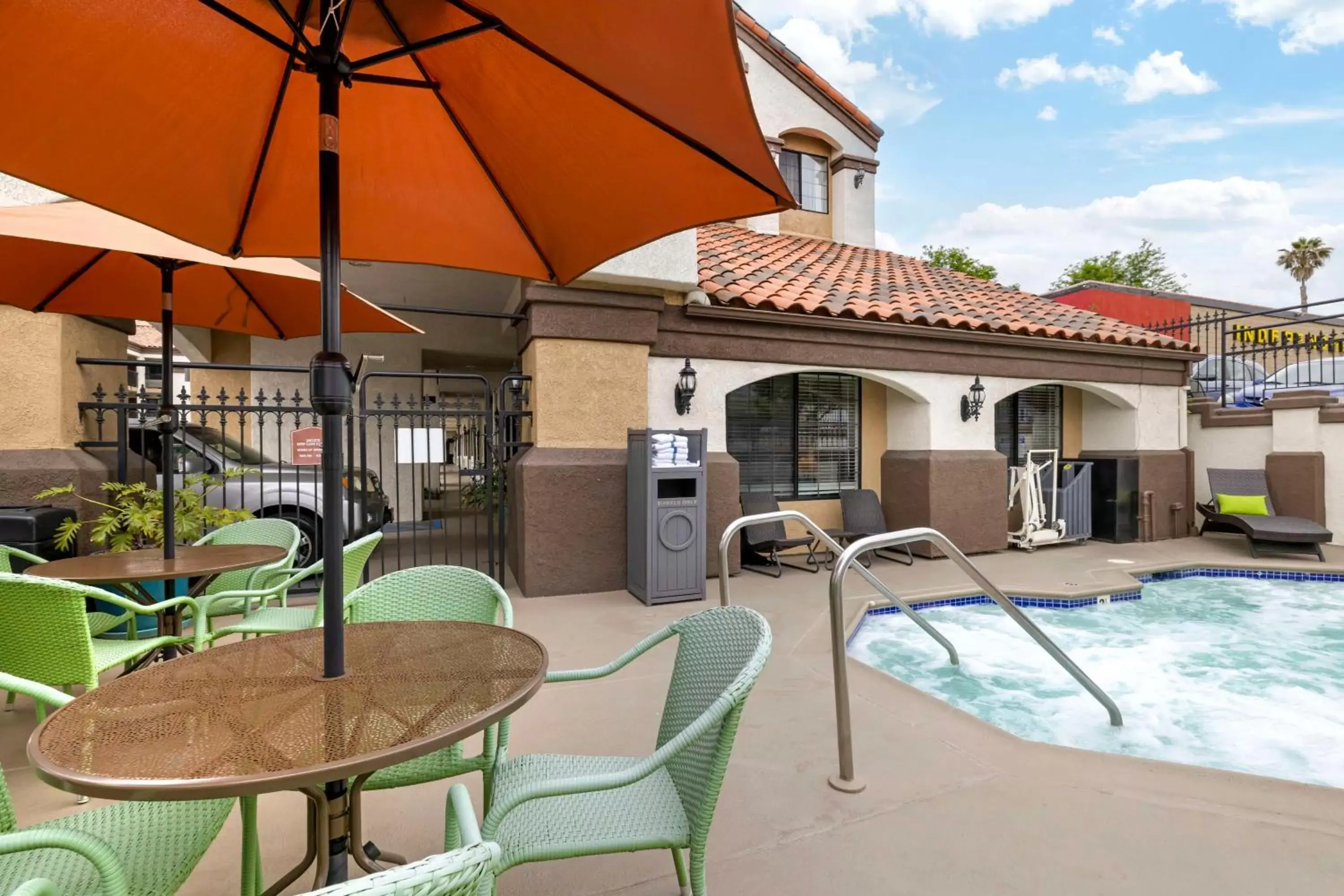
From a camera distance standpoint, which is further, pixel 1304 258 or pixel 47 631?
pixel 1304 258

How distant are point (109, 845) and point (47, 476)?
15.8 feet

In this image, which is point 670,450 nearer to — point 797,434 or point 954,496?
point 797,434

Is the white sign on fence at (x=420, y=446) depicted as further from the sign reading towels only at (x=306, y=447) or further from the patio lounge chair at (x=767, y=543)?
the patio lounge chair at (x=767, y=543)

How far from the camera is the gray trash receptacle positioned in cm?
569

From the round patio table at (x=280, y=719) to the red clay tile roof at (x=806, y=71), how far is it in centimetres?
1174

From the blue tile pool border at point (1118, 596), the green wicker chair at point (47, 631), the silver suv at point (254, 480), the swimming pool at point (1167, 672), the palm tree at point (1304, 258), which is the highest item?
the palm tree at point (1304, 258)

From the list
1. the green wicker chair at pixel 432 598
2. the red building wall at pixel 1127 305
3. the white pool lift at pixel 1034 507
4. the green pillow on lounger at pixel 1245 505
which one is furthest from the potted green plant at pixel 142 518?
the red building wall at pixel 1127 305

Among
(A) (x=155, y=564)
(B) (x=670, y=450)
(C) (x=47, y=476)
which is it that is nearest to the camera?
(A) (x=155, y=564)

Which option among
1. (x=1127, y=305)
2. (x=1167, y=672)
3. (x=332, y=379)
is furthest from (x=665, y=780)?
(x=1127, y=305)

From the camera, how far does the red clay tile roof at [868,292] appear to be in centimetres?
744

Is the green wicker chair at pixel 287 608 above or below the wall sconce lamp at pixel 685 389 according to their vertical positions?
below

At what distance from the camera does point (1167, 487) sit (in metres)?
9.55

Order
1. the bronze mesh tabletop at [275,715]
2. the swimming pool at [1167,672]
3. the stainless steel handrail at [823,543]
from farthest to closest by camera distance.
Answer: the stainless steel handrail at [823,543] < the swimming pool at [1167,672] < the bronze mesh tabletop at [275,715]

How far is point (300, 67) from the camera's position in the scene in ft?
6.55
